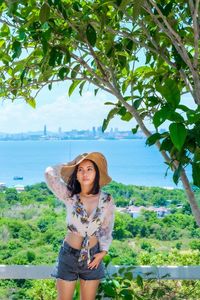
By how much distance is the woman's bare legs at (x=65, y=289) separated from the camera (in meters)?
1.97

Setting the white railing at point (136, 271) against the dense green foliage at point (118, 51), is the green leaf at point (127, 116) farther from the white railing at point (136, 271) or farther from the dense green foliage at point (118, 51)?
the white railing at point (136, 271)

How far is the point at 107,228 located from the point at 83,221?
0.10m

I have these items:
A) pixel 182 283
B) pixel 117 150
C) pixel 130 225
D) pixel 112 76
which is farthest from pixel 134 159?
pixel 112 76

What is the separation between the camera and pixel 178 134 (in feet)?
4.40

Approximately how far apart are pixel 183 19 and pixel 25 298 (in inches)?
52.6

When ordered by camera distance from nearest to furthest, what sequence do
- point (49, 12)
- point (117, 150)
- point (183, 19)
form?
1. point (49, 12)
2. point (183, 19)
3. point (117, 150)

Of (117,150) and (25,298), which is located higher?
(117,150)

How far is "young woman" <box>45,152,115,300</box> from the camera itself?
6.38 feet

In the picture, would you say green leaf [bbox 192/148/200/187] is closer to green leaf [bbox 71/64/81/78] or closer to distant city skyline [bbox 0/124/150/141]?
green leaf [bbox 71/64/81/78]

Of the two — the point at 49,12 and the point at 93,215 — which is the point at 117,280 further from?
the point at 49,12

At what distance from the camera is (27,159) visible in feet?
10.2

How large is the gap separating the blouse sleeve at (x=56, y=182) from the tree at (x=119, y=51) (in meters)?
0.29

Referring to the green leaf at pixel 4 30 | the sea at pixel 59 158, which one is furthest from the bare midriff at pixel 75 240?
the sea at pixel 59 158

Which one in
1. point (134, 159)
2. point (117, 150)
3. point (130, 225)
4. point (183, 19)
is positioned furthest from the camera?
point (134, 159)
